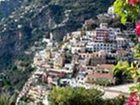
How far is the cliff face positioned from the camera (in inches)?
4400

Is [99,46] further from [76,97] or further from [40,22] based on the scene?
[40,22]

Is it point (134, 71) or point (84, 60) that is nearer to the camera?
point (134, 71)

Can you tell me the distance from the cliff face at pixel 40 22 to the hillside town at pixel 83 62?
25308 mm

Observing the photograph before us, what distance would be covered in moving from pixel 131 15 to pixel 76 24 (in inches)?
4131

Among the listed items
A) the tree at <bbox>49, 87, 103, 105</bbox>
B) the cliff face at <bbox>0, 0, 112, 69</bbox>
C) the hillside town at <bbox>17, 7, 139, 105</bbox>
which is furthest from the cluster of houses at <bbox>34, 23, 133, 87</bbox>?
the cliff face at <bbox>0, 0, 112, 69</bbox>

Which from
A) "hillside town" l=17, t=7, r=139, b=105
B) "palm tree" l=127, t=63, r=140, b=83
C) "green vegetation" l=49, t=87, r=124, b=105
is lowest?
"hillside town" l=17, t=7, r=139, b=105

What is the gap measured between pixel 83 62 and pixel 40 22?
2021 inches

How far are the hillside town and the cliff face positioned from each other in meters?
25.3

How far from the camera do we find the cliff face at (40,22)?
111750 mm

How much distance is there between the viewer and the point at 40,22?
122 m

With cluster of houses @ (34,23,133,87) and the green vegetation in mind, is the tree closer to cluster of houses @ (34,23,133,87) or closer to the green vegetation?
the green vegetation

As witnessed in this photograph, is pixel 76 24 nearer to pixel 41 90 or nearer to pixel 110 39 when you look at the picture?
pixel 110 39

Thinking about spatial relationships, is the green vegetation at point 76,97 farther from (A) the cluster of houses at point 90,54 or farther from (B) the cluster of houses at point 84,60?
Answer: (A) the cluster of houses at point 90,54

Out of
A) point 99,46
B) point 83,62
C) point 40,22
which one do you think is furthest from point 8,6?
point 83,62
